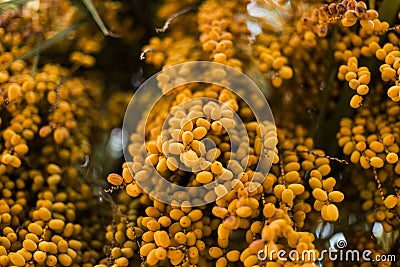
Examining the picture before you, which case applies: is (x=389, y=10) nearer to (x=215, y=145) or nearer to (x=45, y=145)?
(x=215, y=145)

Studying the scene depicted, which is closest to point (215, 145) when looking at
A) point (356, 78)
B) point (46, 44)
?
point (356, 78)

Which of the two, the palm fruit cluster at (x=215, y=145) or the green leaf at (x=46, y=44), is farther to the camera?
the green leaf at (x=46, y=44)

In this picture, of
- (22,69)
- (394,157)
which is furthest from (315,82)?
(22,69)

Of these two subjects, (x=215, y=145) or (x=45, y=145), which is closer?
(x=215, y=145)

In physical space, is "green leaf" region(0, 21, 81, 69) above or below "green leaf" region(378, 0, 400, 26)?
below

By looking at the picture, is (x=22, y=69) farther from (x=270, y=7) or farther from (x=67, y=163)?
(x=270, y=7)

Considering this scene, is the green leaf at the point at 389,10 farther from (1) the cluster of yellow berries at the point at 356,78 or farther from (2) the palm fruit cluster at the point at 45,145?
(2) the palm fruit cluster at the point at 45,145

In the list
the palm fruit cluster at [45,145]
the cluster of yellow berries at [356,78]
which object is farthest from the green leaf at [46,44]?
the cluster of yellow berries at [356,78]

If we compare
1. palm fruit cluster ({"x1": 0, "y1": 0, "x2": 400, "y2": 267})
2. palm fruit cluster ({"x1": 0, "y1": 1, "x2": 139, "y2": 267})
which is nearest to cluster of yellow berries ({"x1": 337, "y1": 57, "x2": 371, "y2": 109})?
palm fruit cluster ({"x1": 0, "y1": 0, "x2": 400, "y2": 267})

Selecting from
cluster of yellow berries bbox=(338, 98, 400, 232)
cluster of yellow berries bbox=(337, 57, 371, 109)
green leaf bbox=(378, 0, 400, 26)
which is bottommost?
cluster of yellow berries bbox=(338, 98, 400, 232)

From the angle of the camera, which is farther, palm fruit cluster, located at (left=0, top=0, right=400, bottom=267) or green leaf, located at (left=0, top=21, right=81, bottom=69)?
green leaf, located at (left=0, top=21, right=81, bottom=69)

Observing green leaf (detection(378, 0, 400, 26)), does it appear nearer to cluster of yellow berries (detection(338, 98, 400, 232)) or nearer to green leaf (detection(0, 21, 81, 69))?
cluster of yellow berries (detection(338, 98, 400, 232))
